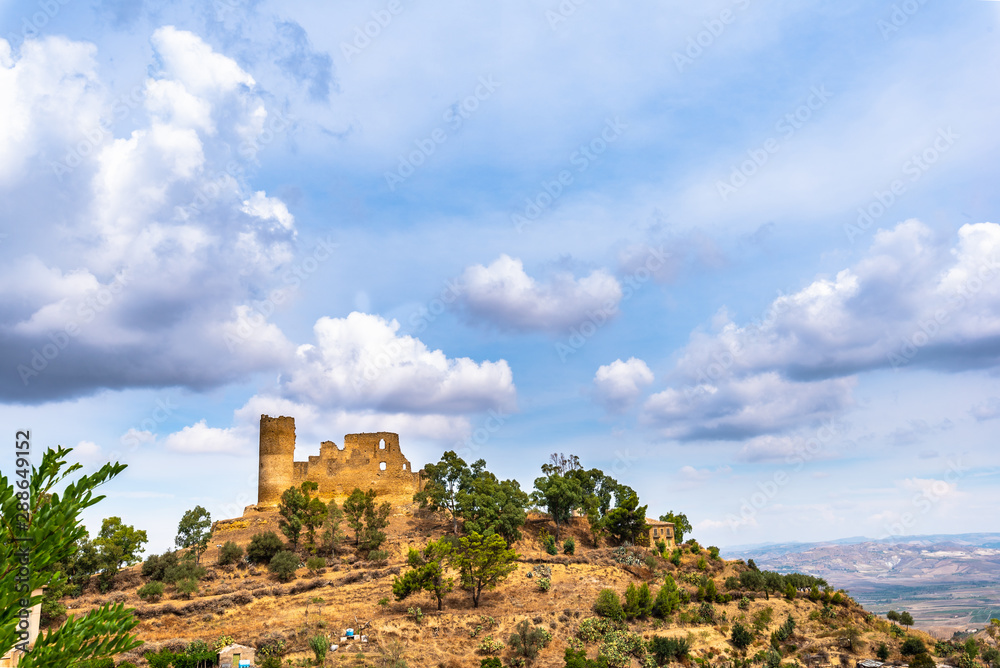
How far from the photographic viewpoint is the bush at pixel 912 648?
3769 centimetres

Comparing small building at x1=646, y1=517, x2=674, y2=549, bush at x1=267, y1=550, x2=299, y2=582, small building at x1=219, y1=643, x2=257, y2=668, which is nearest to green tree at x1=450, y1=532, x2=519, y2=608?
bush at x1=267, y1=550, x2=299, y2=582

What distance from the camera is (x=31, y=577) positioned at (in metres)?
8.52

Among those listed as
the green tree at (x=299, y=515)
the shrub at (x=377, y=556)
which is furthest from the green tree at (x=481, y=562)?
the green tree at (x=299, y=515)

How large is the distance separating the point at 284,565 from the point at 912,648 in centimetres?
3776

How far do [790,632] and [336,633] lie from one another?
88.5ft

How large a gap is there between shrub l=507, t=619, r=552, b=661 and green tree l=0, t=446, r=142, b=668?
2617 centimetres

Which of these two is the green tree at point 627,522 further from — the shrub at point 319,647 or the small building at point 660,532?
the shrub at point 319,647

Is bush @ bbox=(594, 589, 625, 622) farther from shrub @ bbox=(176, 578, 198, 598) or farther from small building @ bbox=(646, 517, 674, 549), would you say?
shrub @ bbox=(176, 578, 198, 598)

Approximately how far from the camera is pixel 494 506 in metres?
49.6

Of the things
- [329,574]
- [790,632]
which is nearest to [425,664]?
[329,574]

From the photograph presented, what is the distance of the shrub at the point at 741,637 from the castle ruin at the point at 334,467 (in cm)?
3008

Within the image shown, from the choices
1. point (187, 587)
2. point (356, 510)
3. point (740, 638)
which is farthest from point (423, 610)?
point (740, 638)

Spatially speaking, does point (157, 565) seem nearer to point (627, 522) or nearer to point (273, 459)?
point (273, 459)

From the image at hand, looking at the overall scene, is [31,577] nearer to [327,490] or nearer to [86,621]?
[86,621]
